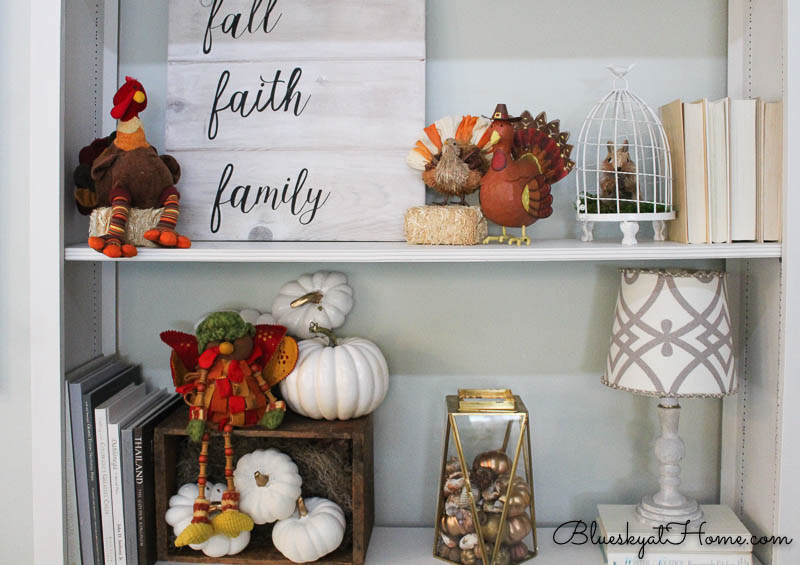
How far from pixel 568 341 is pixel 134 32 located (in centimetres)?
108

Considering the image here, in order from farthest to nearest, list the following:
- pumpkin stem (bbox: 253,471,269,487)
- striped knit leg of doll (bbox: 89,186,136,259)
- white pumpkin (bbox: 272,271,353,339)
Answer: white pumpkin (bbox: 272,271,353,339)
pumpkin stem (bbox: 253,471,269,487)
striped knit leg of doll (bbox: 89,186,136,259)

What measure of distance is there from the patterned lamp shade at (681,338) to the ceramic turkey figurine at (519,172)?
23 cm

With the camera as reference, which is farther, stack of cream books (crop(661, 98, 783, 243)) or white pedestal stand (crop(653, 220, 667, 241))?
white pedestal stand (crop(653, 220, 667, 241))

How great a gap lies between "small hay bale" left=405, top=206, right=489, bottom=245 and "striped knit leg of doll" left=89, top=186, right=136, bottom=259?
1.55ft

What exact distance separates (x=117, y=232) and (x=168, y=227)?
88mm

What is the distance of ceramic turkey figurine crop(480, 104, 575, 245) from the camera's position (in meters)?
1.18

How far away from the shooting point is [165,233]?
1.18 m

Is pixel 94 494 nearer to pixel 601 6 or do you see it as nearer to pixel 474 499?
pixel 474 499

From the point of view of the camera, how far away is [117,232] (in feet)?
3.76

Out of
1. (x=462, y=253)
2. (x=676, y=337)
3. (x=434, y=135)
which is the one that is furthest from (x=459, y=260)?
(x=676, y=337)

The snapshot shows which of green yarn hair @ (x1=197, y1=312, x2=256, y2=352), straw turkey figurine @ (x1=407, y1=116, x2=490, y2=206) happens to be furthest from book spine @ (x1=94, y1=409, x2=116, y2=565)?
straw turkey figurine @ (x1=407, y1=116, x2=490, y2=206)

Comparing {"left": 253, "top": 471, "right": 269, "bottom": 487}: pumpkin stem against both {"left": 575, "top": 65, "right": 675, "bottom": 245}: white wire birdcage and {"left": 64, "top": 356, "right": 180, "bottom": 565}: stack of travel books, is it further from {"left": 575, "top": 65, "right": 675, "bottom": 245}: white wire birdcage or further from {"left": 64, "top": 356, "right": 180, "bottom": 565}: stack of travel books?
{"left": 575, "top": 65, "right": 675, "bottom": 245}: white wire birdcage

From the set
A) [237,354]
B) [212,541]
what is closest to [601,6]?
[237,354]

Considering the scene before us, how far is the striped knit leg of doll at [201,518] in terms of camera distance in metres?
1.17
